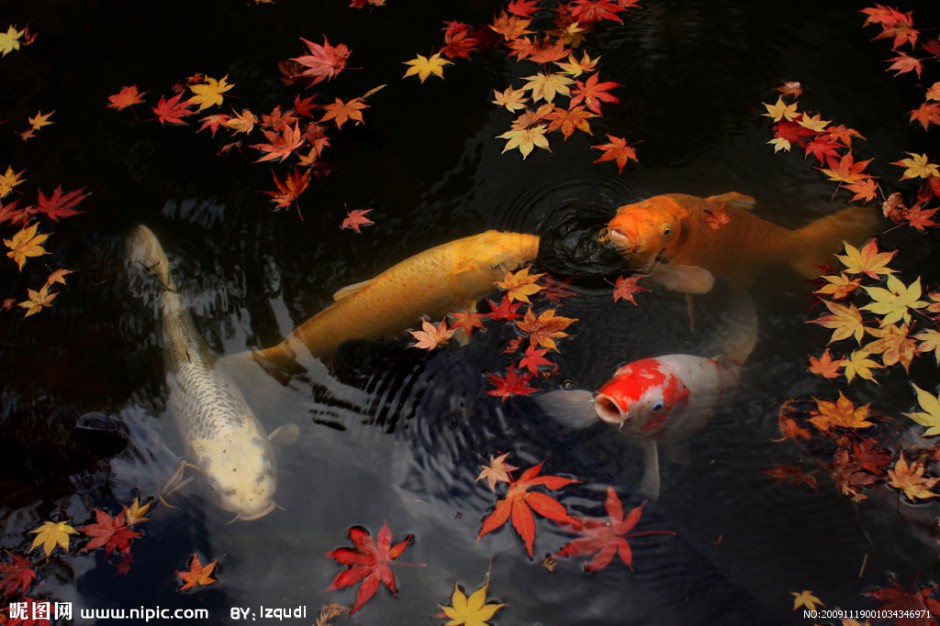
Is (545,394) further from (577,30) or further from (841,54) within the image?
(841,54)

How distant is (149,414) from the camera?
4.50 metres

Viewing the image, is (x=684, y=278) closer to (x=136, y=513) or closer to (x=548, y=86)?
(x=548, y=86)

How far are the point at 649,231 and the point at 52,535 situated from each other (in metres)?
4.34

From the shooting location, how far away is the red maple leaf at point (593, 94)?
516 centimetres

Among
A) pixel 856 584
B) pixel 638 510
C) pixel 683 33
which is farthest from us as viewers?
pixel 683 33

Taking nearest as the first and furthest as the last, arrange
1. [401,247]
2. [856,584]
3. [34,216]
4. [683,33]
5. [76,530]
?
[856,584] → [76,530] → [401,247] → [34,216] → [683,33]

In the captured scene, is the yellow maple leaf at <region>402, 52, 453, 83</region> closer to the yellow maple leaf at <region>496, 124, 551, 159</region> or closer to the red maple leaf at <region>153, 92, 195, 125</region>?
the yellow maple leaf at <region>496, 124, 551, 159</region>

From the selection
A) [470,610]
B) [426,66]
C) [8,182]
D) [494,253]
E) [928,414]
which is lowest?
[470,610]

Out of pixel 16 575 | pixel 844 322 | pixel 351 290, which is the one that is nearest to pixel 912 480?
pixel 844 322

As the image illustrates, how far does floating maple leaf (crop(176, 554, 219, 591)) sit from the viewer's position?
12.2 ft

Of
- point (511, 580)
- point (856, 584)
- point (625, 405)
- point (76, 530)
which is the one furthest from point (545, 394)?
point (76, 530)

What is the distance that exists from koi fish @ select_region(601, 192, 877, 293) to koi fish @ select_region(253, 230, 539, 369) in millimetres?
793

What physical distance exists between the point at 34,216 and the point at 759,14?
22.6 ft

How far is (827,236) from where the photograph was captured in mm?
4496
